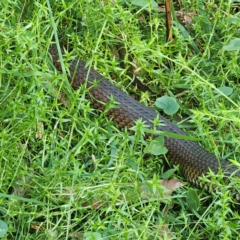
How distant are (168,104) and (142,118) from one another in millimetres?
177

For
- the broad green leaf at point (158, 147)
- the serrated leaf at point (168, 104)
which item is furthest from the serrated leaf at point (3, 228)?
the serrated leaf at point (168, 104)

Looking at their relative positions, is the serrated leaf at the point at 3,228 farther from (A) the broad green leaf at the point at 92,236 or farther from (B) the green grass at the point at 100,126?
(A) the broad green leaf at the point at 92,236

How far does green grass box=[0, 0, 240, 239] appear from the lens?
3.38 meters

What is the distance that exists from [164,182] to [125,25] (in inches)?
45.3

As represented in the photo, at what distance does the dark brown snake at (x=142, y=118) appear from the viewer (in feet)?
12.6

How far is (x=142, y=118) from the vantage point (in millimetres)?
4133

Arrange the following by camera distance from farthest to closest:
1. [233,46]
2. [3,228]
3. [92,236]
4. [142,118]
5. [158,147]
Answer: [233,46] < [142,118] < [158,147] < [3,228] < [92,236]

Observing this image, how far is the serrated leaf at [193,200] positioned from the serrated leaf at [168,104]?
684mm

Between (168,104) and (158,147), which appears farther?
(168,104)

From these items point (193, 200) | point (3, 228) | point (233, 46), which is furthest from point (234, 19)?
point (3, 228)

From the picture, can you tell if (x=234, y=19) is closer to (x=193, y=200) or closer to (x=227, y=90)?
(x=227, y=90)

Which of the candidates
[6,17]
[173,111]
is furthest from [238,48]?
[6,17]

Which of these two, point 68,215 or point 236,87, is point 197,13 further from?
point 68,215

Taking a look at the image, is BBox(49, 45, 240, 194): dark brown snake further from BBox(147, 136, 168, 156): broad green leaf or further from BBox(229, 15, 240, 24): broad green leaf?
BBox(229, 15, 240, 24): broad green leaf
